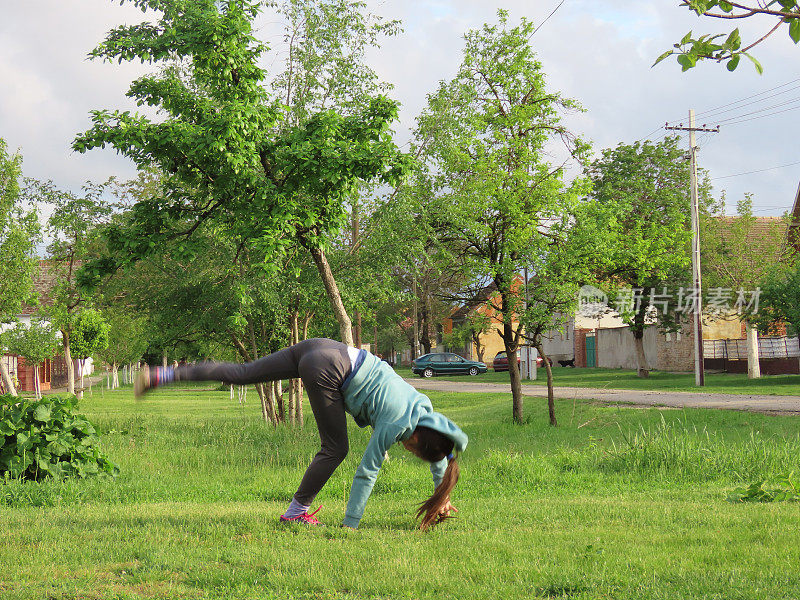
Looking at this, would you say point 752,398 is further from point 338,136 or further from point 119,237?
point 119,237

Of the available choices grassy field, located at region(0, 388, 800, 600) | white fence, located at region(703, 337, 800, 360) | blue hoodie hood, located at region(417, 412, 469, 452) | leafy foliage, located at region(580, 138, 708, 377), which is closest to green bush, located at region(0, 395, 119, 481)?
grassy field, located at region(0, 388, 800, 600)

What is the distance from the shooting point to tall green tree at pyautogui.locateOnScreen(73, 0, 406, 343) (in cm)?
895

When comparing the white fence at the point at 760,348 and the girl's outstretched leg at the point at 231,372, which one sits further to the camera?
the white fence at the point at 760,348

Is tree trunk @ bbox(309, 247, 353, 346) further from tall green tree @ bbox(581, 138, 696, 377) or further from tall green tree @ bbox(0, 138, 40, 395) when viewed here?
tall green tree @ bbox(581, 138, 696, 377)

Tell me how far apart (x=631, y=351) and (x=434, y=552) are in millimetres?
42440

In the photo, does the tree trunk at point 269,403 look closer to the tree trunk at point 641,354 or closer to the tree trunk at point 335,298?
the tree trunk at point 335,298

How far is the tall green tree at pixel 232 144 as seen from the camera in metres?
8.95

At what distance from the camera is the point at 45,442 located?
849cm

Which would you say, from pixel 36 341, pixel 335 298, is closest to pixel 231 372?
pixel 335 298

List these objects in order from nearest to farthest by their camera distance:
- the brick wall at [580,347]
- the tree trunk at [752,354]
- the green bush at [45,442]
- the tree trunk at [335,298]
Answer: the green bush at [45,442] < the tree trunk at [335,298] < the tree trunk at [752,354] < the brick wall at [580,347]

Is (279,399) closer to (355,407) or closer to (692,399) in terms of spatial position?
(692,399)

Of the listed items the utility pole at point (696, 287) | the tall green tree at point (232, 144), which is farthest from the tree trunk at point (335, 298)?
the utility pole at point (696, 287)

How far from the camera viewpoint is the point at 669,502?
698 centimetres

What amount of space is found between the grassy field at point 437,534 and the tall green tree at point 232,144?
121 inches
